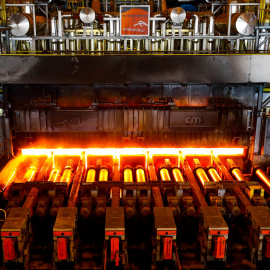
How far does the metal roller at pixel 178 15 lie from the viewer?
642 cm

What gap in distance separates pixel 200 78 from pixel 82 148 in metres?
3.00

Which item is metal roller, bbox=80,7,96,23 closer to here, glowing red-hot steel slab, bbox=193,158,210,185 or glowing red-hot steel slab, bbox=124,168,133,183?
glowing red-hot steel slab, bbox=124,168,133,183

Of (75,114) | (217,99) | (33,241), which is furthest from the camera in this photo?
(217,99)

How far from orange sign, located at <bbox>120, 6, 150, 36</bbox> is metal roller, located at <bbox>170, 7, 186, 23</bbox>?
2.01 ft

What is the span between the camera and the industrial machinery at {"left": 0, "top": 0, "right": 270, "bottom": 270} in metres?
4.86

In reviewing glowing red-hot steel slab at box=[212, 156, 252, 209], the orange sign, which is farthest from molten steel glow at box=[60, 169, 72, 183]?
glowing red-hot steel slab at box=[212, 156, 252, 209]

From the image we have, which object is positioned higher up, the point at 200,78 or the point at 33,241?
the point at 200,78

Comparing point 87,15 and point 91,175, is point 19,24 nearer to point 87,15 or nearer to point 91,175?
point 87,15

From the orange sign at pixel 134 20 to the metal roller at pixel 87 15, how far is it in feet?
1.97

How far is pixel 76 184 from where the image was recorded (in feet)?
20.7

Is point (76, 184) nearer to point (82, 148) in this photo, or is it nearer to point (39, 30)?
point (82, 148)

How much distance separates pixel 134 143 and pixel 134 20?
250 cm

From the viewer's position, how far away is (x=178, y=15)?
6.43m

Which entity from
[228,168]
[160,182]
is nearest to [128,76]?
[160,182]
